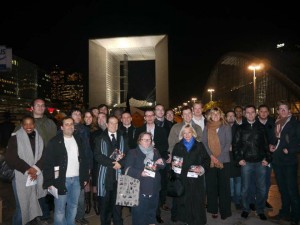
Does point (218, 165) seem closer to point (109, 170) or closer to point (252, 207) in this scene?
point (252, 207)

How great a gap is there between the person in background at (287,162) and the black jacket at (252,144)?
20cm

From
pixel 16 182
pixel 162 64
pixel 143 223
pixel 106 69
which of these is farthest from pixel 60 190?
pixel 106 69

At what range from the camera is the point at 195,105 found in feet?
19.7

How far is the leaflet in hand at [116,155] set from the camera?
4.63 m

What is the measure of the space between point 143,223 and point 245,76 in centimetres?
5349

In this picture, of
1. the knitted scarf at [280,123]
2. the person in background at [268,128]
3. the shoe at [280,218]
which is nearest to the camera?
the shoe at [280,218]

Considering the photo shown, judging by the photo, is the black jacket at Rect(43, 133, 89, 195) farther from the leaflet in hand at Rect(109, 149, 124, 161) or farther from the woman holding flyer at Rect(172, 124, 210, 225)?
the woman holding flyer at Rect(172, 124, 210, 225)

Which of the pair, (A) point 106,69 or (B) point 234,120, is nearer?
(B) point 234,120

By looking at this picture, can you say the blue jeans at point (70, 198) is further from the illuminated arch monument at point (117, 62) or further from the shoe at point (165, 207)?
the illuminated arch monument at point (117, 62)

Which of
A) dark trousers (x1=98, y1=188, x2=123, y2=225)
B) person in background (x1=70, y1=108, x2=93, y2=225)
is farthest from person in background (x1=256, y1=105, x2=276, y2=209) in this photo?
person in background (x1=70, y1=108, x2=93, y2=225)

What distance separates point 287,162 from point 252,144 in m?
0.65

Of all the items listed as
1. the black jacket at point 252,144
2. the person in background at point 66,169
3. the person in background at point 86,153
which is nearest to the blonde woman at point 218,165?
the black jacket at point 252,144

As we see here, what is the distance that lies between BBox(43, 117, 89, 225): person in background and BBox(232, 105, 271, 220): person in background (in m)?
2.84

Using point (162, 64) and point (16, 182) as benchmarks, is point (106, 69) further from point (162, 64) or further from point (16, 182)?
point (16, 182)
